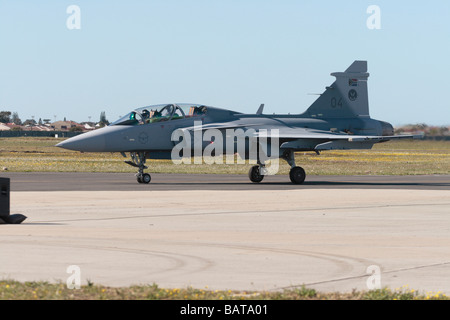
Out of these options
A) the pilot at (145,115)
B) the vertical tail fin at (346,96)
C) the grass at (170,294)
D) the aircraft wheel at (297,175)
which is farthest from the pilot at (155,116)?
the grass at (170,294)

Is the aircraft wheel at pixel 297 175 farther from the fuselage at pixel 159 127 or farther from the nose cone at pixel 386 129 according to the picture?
the nose cone at pixel 386 129

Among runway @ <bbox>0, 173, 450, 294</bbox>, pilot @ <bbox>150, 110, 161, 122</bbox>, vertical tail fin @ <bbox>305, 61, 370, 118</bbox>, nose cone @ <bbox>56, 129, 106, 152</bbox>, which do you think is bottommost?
runway @ <bbox>0, 173, 450, 294</bbox>

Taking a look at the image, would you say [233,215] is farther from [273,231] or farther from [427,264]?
[427,264]

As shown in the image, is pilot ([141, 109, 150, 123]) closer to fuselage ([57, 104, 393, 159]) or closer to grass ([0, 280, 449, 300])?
fuselage ([57, 104, 393, 159])

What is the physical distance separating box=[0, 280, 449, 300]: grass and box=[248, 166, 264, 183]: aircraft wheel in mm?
24534

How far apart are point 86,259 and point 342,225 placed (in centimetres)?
687

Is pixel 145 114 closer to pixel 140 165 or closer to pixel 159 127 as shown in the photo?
pixel 159 127

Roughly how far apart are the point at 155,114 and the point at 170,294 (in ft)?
77.9

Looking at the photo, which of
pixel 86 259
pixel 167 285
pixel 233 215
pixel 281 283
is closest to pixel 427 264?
pixel 281 283

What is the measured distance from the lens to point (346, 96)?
36812mm

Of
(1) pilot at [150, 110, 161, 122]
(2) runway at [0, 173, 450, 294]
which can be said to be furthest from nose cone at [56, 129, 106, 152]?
(2) runway at [0, 173, 450, 294]

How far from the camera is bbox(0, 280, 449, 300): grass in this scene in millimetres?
8766

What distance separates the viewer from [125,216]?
61.2ft
